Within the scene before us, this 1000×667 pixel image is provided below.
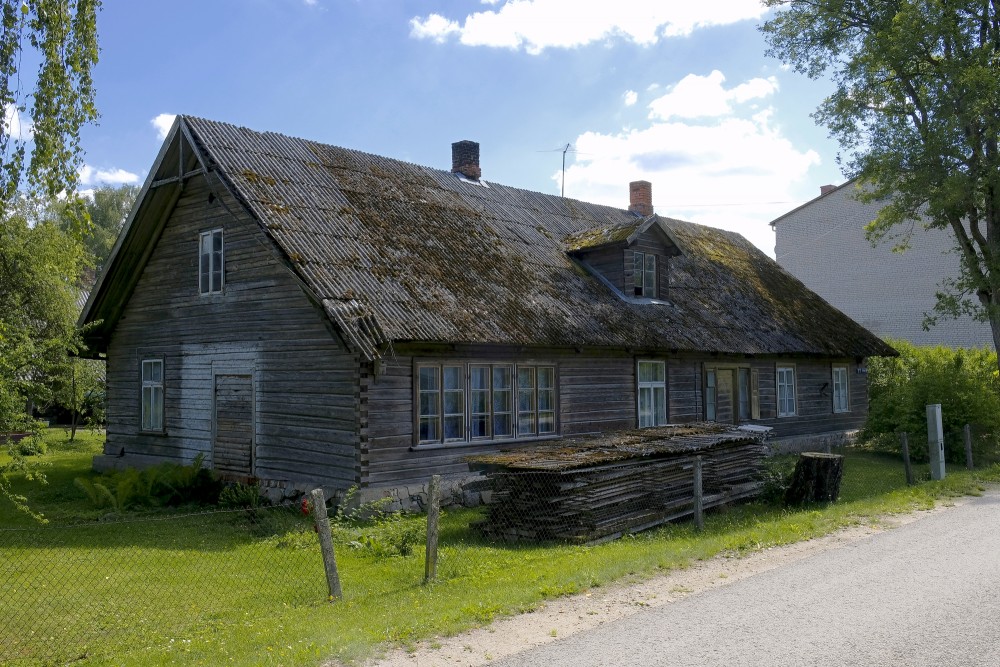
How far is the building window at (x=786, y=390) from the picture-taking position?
2314 cm

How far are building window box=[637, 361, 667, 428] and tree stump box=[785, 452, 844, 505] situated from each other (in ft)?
16.5

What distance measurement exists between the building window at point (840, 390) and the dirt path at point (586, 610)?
15.7 metres

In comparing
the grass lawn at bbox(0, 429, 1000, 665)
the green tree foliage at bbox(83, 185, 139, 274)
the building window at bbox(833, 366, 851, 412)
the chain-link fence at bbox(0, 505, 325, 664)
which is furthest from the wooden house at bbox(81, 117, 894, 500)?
the green tree foliage at bbox(83, 185, 139, 274)

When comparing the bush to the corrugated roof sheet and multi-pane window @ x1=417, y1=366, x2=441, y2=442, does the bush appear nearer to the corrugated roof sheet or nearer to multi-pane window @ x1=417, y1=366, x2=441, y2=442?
multi-pane window @ x1=417, y1=366, x2=441, y2=442

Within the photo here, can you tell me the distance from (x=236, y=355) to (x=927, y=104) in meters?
19.5

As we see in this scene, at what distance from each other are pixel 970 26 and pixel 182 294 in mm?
21929

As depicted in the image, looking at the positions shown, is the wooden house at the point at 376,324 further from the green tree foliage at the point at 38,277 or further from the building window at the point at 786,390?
the green tree foliage at the point at 38,277

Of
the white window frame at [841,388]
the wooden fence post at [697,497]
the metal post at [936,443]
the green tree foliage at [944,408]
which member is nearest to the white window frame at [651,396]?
the metal post at [936,443]

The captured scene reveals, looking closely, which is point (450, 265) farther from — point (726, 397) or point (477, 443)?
point (726, 397)

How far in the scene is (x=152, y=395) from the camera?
18.1m

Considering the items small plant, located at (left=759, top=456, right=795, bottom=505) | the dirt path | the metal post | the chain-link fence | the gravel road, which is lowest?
the chain-link fence

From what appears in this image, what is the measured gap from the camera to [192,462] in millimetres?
16703

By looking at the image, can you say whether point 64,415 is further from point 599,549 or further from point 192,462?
point 599,549

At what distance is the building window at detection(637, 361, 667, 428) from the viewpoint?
18.8m
